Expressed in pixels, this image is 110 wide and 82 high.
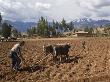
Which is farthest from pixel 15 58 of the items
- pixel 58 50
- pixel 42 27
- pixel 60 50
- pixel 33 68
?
Result: pixel 42 27

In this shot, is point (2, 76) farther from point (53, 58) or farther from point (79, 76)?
point (53, 58)

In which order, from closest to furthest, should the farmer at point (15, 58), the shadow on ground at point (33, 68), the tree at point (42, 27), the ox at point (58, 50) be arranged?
the shadow on ground at point (33, 68) < the farmer at point (15, 58) < the ox at point (58, 50) < the tree at point (42, 27)

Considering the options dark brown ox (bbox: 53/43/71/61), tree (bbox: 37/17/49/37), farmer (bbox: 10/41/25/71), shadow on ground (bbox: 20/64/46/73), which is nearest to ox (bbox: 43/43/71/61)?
dark brown ox (bbox: 53/43/71/61)

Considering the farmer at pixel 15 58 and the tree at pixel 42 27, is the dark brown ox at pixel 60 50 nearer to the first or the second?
the farmer at pixel 15 58

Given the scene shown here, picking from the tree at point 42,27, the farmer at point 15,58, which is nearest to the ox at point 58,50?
the farmer at point 15,58

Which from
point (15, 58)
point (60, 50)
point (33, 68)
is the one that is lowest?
point (33, 68)

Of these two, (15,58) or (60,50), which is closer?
(15,58)

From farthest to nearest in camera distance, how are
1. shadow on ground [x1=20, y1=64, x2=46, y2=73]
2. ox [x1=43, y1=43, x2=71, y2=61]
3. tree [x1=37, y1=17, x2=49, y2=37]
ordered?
A: 1. tree [x1=37, y1=17, x2=49, y2=37]
2. ox [x1=43, y1=43, x2=71, y2=61]
3. shadow on ground [x1=20, y1=64, x2=46, y2=73]

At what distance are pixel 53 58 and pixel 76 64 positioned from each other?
2.44m

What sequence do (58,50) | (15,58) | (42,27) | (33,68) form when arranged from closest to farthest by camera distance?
(15,58)
(33,68)
(58,50)
(42,27)

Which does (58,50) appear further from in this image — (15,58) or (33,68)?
(15,58)

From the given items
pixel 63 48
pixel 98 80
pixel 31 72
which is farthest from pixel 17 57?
pixel 98 80

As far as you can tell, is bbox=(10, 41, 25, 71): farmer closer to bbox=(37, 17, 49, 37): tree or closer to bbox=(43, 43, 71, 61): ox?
bbox=(43, 43, 71, 61): ox

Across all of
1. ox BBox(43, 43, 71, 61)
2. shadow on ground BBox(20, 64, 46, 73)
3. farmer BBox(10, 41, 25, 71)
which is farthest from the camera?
ox BBox(43, 43, 71, 61)
